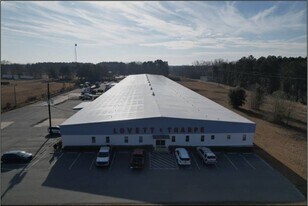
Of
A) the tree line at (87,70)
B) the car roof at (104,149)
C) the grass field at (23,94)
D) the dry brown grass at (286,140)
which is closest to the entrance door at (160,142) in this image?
the car roof at (104,149)

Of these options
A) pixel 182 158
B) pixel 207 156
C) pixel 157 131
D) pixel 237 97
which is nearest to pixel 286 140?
pixel 207 156

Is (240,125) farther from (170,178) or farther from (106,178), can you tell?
(106,178)

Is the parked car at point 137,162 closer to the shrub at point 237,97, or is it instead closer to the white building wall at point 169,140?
the white building wall at point 169,140

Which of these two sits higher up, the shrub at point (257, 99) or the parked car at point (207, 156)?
the shrub at point (257, 99)

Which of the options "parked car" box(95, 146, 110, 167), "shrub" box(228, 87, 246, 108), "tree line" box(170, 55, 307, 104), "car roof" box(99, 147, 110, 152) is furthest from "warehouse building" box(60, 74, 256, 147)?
"shrub" box(228, 87, 246, 108)

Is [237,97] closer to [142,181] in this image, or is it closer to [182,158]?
[182,158]
